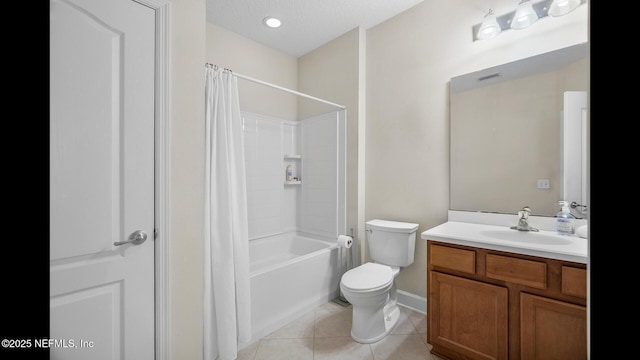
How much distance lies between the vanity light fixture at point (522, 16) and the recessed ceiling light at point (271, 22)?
156cm

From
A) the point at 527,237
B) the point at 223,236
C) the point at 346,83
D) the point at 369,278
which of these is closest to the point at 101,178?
the point at 223,236

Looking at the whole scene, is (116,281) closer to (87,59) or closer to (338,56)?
(87,59)

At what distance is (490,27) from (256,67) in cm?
203

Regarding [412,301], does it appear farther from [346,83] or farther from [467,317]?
[346,83]

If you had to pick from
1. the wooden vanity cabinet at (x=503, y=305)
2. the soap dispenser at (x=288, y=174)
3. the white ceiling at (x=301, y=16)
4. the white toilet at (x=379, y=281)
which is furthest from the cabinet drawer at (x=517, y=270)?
the soap dispenser at (x=288, y=174)

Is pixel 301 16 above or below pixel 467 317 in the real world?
above

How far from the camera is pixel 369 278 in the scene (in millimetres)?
1935

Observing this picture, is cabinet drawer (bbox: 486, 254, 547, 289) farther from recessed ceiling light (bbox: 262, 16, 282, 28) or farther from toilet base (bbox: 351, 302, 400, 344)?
recessed ceiling light (bbox: 262, 16, 282, 28)

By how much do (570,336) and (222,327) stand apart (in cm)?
173

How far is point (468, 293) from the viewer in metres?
1.54

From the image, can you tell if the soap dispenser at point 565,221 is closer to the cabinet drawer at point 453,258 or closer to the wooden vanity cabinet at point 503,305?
the wooden vanity cabinet at point 503,305

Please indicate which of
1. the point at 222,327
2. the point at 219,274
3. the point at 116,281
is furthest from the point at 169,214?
the point at 222,327

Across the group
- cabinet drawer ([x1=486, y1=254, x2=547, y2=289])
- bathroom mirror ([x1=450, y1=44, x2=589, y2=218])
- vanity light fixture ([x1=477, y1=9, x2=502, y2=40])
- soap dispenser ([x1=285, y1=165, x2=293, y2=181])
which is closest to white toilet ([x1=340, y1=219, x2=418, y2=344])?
bathroom mirror ([x1=450, y1=44, x2=589, y2=218])
